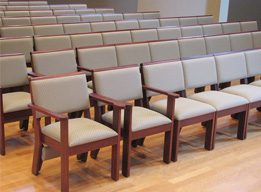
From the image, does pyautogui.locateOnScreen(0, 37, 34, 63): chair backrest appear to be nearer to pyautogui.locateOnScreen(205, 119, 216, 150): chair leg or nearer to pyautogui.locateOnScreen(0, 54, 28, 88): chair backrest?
pyautogui.locateOnScreen(0, 54, 28, 88): chair backrest

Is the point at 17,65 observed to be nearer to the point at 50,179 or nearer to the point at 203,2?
the point at 50,179

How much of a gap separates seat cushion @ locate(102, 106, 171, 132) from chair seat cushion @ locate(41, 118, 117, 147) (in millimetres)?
173

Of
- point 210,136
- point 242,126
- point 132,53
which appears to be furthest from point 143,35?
point 210,136

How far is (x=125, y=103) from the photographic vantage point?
264 centimetres

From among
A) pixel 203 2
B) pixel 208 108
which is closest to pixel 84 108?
pixel 208 108

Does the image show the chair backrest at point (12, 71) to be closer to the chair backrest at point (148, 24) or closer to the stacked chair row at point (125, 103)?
the stacked chair row at point (125, 103)

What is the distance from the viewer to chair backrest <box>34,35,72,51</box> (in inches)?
159

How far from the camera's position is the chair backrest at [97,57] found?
3666 millimetres

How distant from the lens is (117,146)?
2623 mm

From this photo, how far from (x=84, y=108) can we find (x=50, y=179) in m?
0.54

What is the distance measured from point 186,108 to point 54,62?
1.25m

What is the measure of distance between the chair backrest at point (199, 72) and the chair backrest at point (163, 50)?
71 centimetres

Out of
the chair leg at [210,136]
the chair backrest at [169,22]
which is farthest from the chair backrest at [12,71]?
the chair backrest at [169,22]

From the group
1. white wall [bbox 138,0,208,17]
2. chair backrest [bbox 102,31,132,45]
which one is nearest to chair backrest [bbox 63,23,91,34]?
chair backrest [bbox 102,31,132,45]
